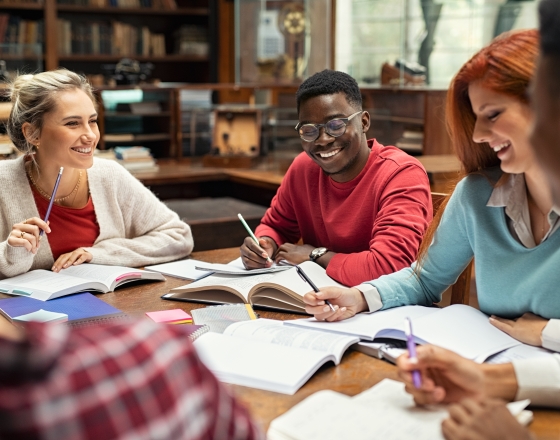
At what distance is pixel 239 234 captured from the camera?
149 inches

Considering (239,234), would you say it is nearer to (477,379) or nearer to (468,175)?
(468,175)

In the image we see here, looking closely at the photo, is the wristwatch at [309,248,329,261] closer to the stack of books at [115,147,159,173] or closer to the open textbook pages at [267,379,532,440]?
the open textbook pages at [267,379,532,440]

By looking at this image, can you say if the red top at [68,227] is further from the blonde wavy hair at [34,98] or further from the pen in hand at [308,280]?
the pen in hand at [308,280]

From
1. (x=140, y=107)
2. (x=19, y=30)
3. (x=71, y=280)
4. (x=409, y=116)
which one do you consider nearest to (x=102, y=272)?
(x=71, y=280)

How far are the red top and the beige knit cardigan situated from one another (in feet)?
0.08

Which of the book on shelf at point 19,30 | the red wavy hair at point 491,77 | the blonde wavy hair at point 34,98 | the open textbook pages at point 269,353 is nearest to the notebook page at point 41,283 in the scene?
the blonde wavy hair at point 34,98

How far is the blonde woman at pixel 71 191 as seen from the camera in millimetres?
2258

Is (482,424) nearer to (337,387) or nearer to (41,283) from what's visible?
(337,387)

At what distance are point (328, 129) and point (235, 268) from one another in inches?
18.8

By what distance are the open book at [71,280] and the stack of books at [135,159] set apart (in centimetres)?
243

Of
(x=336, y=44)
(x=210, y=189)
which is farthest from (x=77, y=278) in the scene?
(x=336, y=44)

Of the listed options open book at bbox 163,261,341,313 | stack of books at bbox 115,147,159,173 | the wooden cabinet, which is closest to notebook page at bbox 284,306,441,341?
open book at bbox 163,261,341,313

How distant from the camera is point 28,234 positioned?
205 centimetres

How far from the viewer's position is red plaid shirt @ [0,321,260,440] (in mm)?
601
